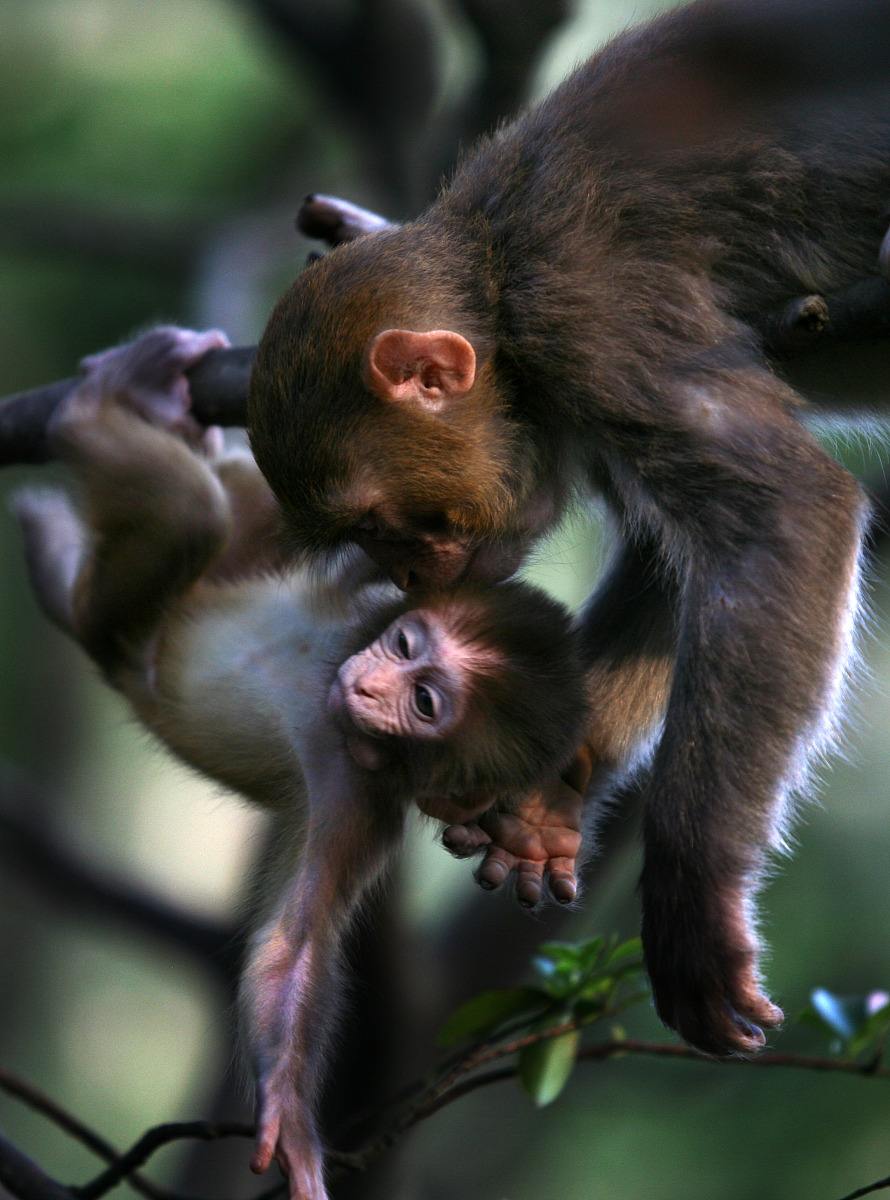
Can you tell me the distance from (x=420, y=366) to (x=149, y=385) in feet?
3.88

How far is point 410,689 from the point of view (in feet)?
9.83

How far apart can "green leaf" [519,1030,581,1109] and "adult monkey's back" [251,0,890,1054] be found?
0.36m

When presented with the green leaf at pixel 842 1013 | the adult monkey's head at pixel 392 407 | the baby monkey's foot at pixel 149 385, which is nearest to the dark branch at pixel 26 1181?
the adult monkey's head at pixel 392 407

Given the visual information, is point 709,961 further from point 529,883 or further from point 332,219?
point 332,219

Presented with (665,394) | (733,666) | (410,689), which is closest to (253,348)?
(410,689)

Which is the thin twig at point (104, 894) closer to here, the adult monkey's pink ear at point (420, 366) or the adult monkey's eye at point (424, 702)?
the adult monkey's eye at point (424, 702)

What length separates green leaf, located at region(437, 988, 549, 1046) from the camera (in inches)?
115

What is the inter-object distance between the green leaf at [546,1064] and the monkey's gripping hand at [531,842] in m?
0.28

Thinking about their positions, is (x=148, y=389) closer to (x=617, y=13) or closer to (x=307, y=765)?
(x=307, y=765)

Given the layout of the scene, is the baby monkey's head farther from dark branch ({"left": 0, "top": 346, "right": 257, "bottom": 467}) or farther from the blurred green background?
dark branch ({"left": 0, "top": 346, "right": 257, "bottom": 467})

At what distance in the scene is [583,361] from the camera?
2684 millimetres

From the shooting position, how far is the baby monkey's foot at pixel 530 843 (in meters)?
2.88

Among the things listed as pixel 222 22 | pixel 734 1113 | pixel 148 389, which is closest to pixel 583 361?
pixel 148 389

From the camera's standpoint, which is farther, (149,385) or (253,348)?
(149,385)
